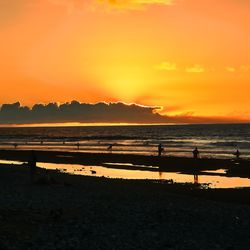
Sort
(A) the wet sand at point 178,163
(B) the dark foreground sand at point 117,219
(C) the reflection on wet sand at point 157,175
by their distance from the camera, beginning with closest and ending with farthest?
1. (B) the dark foreground sand at point 117,219
2. (C) the reflection on wet sand at point 157,175
3. (A) the wet sand at point 178,163

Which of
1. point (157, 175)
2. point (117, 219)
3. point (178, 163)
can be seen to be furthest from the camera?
point (178, 163)

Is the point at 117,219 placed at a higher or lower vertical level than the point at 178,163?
lower

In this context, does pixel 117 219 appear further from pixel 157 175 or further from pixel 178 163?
pixel 178 163

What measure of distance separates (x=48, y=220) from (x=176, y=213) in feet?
17.4

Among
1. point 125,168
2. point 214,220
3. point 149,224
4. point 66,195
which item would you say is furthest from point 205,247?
point 125,168

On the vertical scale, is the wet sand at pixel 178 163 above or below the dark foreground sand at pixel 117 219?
above

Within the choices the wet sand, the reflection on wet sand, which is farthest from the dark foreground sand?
the wet sand

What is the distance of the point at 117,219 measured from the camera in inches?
671

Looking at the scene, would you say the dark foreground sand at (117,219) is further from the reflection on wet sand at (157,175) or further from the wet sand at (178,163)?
the wet sand at (178,163)

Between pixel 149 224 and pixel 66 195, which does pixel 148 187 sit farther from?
pixel 149 224

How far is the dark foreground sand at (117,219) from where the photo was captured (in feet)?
44.8

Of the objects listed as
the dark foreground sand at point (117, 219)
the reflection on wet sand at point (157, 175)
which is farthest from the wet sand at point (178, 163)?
the dark foreground sand at point (117, 219)

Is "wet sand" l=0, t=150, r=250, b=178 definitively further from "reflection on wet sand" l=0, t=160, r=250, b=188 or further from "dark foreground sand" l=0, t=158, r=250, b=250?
"dark foreground sand" l=0, t=158, r=250, b=250

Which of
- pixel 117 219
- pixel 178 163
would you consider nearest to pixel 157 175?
pixel 178 163
